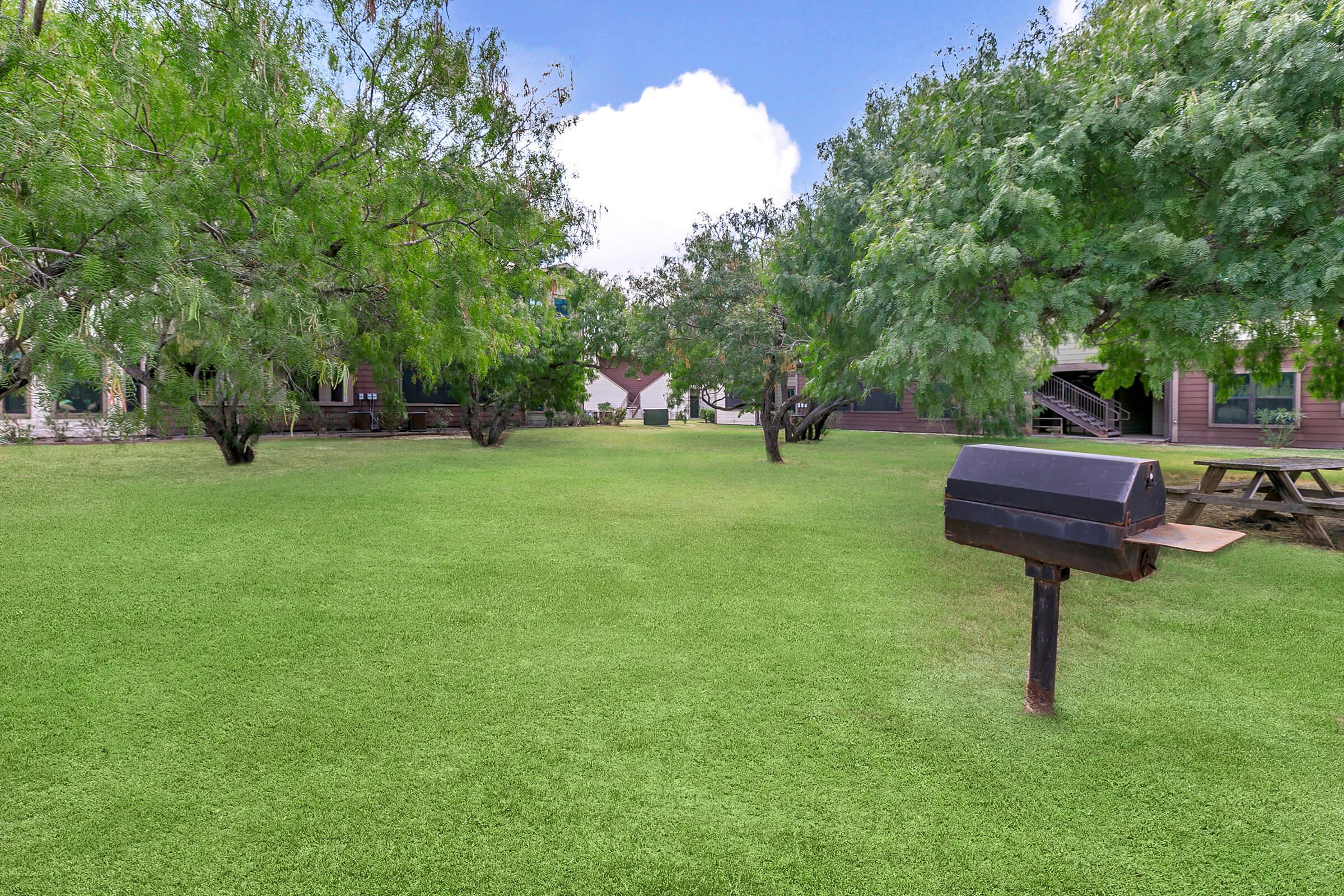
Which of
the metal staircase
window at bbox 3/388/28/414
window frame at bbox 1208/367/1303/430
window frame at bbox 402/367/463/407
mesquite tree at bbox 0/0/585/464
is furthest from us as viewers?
window frame at bbox 402/367/463/407

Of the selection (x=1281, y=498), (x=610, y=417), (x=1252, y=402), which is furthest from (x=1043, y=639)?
(x=610, y=417)

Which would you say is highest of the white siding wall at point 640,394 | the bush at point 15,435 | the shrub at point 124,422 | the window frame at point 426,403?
the white siding wall at point 640,394

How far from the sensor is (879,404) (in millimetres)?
28000

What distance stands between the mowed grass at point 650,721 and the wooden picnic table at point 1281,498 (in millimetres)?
552

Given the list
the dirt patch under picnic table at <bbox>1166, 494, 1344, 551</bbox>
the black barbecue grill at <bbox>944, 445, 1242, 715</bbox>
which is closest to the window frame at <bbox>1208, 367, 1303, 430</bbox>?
the dirt patch under picnic table at <bbox>1166, 494, 1344, 551</bbox>

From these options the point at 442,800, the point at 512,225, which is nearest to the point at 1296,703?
the point at 442,800

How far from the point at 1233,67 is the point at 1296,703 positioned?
17.4 feet

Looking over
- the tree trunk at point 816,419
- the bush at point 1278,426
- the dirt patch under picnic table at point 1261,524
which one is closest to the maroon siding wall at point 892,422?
the tree trunk at point 816,419

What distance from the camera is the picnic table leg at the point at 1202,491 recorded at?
6578mm

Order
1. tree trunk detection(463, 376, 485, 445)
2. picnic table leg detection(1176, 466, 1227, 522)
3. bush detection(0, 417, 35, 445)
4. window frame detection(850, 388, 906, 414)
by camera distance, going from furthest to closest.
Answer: window frame detection(850, 388, 906, 414) → tree trunk detection(463, 376, 485, 445) → picnic table leg detection(1176, 466, 1227, 522) → bush detection(0, 417, 35, 445)

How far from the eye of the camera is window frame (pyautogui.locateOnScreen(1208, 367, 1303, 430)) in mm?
17312

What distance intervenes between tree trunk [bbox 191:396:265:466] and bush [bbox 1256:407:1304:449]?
2406 centimetres

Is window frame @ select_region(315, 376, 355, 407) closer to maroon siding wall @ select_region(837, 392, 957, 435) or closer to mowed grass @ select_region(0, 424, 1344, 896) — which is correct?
mowed grass @ select_region(0, 424, 1344, 896)

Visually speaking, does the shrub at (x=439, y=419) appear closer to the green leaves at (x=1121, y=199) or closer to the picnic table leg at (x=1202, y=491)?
the green leaves at (x=1121, y=199)
